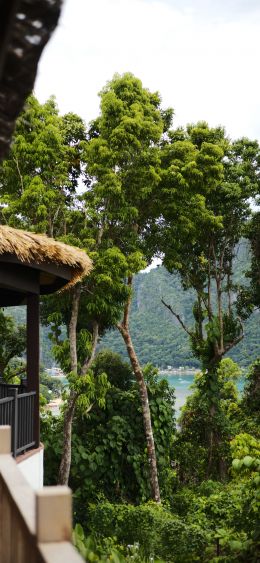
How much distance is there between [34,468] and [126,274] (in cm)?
637

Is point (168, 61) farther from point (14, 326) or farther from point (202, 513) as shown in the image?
point (202, 513)

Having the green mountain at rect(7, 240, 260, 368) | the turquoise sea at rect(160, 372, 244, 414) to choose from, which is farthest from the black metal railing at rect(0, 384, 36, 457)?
the green mountain at rect(7, 240, 260, 368)

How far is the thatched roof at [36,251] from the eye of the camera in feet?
23.6

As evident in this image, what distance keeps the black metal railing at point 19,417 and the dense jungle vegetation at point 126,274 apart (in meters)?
3.21

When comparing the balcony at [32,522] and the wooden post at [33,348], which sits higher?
the wooden post at [33,348]

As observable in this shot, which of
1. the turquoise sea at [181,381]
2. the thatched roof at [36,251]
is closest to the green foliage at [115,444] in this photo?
the turquoise sea at [181,381]

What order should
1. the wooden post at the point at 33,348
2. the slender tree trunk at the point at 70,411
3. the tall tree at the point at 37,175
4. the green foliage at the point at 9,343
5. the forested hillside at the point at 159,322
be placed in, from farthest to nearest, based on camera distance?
the forested hillside at the point at 159,322 < the green foliage at the point at 9,343 < the slender tree trunk at the point at 70,411 < the tall tree at the point at 37,175 < the wooden post at the point at 33,348

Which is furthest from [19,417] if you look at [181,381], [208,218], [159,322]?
[181,381]

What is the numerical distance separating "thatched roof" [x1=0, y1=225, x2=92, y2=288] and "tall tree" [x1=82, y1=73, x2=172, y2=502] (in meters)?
5.80

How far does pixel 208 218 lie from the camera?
16672 mm

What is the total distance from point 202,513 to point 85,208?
7713 millimetres

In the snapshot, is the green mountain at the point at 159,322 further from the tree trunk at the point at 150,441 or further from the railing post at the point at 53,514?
the railing post at the point at 53,514

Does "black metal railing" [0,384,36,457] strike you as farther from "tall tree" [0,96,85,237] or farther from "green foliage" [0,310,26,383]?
"green foliage" [0,310,26,383]

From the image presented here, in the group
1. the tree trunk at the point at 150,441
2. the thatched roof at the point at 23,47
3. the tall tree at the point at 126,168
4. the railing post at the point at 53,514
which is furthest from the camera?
the tree trunk at the point at 150,441
